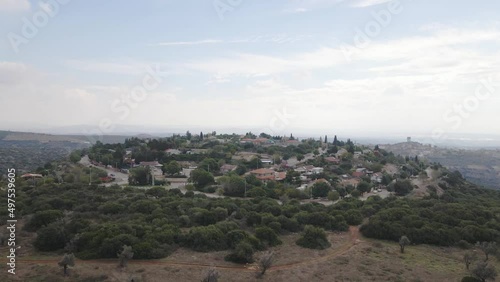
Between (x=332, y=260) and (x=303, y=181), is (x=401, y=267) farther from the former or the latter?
(x=303, y=181)

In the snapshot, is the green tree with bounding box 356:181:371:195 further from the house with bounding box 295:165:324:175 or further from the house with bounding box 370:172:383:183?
the house with bounding box 295:165:324:175

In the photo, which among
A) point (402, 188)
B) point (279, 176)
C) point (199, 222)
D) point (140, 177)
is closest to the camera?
point (199, 222)

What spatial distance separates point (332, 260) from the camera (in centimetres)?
1595

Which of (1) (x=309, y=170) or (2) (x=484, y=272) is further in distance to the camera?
(1) (x=309, y=170)

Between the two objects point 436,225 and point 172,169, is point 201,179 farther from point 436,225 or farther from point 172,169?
point 436,225

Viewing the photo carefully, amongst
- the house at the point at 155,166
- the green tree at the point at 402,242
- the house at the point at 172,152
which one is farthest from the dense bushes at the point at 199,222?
the house at the point at 172,152

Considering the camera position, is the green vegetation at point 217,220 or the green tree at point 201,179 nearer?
the green vegetation at point 217,220

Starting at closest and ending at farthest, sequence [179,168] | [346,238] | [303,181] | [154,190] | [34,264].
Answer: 1. [34,264]
2. [346,238]
3. [154,190]
4. [303,181]
5. [179,168]

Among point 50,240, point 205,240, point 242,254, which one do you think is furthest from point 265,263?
point 50,240

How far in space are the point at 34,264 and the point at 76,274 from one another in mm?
2354

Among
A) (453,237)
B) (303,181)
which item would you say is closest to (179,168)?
(303,181)

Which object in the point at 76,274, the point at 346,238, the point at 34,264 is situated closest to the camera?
the point at 76,274

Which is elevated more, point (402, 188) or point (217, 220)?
point (217, 220)

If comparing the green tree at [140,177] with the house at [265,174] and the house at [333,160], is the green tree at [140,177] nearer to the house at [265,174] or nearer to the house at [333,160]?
the house at [265,174]
